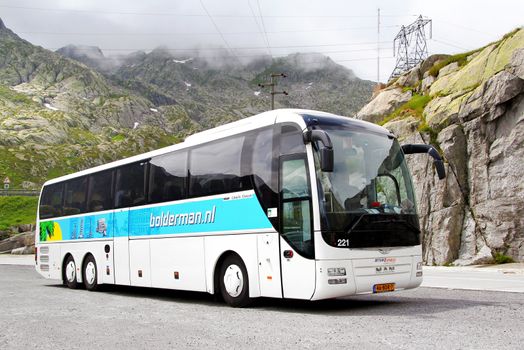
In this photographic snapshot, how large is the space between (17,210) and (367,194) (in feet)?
277

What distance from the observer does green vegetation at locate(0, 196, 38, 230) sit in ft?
265

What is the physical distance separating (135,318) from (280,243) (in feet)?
Answer: 9.78

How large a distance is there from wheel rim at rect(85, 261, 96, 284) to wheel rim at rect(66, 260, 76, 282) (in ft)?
3.05

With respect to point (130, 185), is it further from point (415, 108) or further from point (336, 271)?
point (415, 108)

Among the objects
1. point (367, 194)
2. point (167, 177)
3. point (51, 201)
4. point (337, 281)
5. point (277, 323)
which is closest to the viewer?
point (277, 323)

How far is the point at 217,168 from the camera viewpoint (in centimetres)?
1297

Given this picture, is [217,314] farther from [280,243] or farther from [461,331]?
[461,331]

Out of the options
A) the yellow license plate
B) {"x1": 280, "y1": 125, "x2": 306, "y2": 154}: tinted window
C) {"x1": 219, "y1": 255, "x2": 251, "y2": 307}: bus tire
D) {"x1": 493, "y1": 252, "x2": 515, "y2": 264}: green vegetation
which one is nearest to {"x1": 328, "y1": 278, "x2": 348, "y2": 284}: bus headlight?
the yellow license plate

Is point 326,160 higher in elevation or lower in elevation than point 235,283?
higher

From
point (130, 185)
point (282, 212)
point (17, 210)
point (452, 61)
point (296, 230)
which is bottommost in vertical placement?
point (296, 230)

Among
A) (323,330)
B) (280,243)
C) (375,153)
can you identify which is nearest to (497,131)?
(375,153)

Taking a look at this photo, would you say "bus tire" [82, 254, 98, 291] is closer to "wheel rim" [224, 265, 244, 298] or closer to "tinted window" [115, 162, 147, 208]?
"tinted window" [115, 162, 147, 208]

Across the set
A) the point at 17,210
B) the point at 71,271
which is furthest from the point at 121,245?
the point at 17,210

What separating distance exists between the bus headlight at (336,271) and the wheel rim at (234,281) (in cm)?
236
